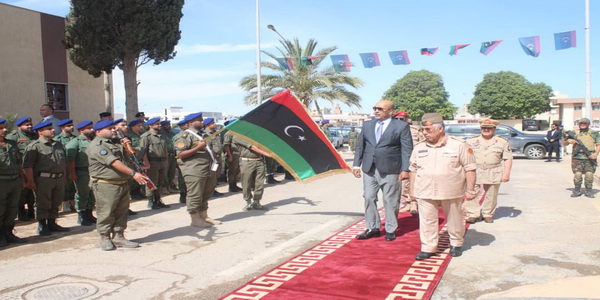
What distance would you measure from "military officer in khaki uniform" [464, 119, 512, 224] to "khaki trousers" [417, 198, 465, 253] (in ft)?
6.52

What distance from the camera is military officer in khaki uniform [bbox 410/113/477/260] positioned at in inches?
201

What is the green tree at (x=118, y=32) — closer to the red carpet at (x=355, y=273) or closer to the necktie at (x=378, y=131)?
the necktie at (x=378, y=131)

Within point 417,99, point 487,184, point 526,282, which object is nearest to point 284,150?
point 487,184

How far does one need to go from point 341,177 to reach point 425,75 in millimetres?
67415

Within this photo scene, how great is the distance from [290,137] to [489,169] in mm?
3011

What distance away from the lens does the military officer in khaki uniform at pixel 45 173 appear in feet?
21.5

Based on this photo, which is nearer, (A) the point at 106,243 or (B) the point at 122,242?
(A) the point at 106,243

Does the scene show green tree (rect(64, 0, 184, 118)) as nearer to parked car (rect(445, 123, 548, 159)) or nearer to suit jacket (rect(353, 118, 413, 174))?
suit jacket (rect(353, 118, 413, 174))

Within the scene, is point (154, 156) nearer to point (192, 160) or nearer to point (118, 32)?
point (192, 160)

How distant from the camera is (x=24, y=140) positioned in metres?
7.48

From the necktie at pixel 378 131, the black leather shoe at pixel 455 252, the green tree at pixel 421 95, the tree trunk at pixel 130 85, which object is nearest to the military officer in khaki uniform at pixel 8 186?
the necktie at pixel 378 131

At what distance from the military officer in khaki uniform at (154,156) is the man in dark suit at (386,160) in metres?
4.56

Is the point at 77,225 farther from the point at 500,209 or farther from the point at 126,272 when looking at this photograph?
the point at 500,209

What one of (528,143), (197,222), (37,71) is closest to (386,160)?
(197,222)
